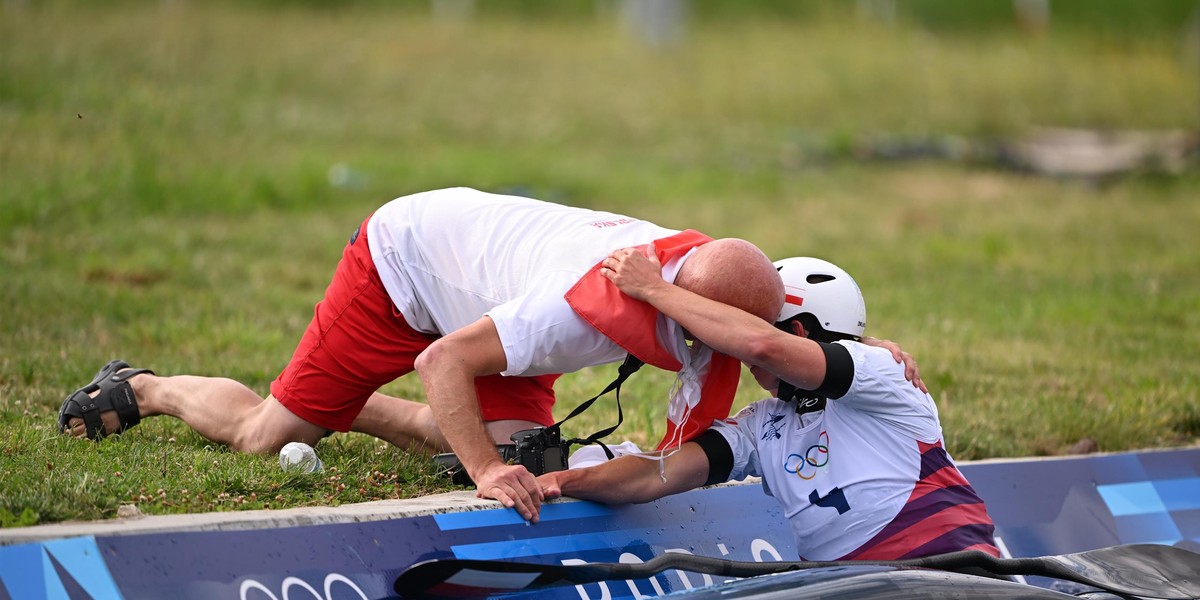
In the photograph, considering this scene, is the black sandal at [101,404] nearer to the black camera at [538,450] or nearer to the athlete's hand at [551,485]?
the black camera at [538,450]

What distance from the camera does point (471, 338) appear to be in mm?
4613

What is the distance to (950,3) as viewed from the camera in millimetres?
24703

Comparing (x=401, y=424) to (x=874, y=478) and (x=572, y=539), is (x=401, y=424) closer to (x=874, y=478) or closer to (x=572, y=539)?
(x=572, y=539)

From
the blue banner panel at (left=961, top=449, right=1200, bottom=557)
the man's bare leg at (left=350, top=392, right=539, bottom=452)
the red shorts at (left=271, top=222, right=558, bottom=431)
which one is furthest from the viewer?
the blue banner panel at (left=961, top=449, right=1200, bottom=557)

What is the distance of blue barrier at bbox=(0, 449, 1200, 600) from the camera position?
4.04 m

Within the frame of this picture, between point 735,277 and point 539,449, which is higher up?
point 735,277

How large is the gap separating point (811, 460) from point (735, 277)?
2.63ft

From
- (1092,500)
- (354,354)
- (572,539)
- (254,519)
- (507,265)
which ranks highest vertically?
(507,265)

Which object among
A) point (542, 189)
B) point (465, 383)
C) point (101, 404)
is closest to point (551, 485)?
point (465, 383)

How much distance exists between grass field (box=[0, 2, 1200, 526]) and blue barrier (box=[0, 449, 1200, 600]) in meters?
0.37

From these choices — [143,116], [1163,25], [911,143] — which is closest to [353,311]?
[143,116]

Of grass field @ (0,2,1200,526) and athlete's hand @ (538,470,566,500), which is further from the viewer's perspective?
grass field @ (0,2,1200,526)

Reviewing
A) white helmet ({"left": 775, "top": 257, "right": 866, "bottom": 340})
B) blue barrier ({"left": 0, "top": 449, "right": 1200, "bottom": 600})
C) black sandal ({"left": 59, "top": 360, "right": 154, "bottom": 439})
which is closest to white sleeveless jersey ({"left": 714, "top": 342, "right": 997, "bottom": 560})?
white helmet ({"left": 775, "top": 257, "right": 866, "bottom": 340})

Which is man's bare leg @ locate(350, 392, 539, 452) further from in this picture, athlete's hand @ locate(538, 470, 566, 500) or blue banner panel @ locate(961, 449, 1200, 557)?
blue banner panel @ locate(961, 449, 1200, 557)
